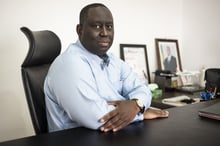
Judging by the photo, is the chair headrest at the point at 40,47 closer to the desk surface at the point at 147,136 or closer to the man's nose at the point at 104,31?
the man's nose at the point at 104,31

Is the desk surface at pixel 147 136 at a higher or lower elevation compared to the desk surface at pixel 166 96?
higher

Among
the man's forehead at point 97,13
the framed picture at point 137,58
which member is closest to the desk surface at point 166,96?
the framed picture at point 137,58

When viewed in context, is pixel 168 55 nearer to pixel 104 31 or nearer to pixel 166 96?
pixel 166 96

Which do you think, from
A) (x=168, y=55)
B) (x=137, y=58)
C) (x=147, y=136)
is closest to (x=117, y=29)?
(x=137, y=58)

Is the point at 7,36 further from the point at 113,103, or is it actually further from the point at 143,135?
the point at 143,135

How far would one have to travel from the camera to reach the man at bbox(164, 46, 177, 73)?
2.71m

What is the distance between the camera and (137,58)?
96.3 inches

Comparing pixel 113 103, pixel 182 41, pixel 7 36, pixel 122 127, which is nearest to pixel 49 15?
pixel 7 36

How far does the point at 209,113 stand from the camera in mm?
1177

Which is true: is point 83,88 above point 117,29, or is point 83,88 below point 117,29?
below

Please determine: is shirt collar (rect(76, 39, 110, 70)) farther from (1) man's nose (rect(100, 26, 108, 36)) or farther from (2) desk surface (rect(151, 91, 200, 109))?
(2) desk surface (rect(151, 91, 200, 109))

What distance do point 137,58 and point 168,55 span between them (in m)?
0.47

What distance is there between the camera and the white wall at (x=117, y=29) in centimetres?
173

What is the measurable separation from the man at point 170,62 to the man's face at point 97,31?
1.56m
